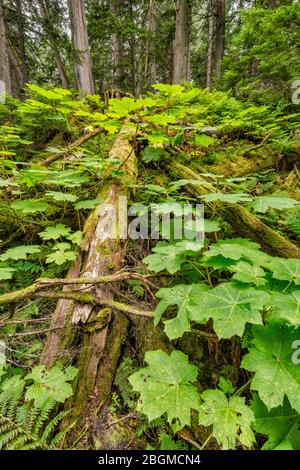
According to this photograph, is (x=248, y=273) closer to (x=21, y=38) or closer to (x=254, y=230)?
(x=254, y=230)

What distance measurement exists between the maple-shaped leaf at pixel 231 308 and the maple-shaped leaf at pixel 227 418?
14.4 inches

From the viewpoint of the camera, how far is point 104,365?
1663 mm

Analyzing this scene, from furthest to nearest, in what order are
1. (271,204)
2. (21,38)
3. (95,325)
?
(21,38) → (271,204) → (95,325)

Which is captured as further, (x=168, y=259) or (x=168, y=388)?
(x=168, y=259)

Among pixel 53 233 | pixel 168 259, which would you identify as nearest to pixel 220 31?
pixel 53 233

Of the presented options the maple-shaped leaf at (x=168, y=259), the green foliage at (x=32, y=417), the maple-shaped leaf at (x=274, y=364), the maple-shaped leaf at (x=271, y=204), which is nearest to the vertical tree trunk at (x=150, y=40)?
the maple-shaped leaf at (x=271, y=204)

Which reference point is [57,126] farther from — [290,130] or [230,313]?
[230,313]

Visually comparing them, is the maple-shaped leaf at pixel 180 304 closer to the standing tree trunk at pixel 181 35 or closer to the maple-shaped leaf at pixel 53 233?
the maple-shaped leaf at pixel 53 233

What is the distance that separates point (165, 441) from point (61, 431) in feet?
1.84

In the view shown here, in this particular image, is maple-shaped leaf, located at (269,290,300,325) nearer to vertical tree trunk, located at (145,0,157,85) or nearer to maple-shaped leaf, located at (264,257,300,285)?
maple-shaped leaf, located at (264,257,300,285)

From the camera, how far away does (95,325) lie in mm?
1745

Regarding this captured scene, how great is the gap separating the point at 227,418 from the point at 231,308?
51 cm

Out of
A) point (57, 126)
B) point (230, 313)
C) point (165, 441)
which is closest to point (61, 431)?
point (165, 441)

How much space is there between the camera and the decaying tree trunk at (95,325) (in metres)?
1.54
